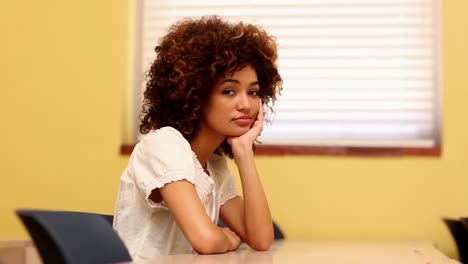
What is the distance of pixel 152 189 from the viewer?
1.87 m

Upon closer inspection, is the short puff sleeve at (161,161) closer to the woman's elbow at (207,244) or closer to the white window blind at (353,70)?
the woman's elbow at (207,244)

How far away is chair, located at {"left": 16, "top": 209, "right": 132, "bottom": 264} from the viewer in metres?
1.29

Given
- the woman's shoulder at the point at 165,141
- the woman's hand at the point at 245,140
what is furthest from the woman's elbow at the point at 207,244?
the woman's hand at the point at 245,140

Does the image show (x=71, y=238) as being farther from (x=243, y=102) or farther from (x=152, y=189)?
(x=243, y=102)

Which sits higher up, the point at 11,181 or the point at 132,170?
the point at 132,170

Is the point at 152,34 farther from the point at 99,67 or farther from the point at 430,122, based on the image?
the point at 430,122

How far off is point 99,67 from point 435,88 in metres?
1.40

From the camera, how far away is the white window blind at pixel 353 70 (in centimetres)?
299

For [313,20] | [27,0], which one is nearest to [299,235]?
[313,20]

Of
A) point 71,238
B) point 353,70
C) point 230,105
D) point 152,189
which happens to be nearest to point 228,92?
point 230,105

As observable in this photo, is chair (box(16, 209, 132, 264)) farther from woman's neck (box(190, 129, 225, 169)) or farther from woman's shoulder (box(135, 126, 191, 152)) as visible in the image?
woman's neck (box(190, 129, 225, 169))

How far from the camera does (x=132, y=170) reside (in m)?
2.01

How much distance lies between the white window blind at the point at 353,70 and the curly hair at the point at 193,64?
856mm

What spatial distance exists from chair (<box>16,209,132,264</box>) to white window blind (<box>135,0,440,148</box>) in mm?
1538
